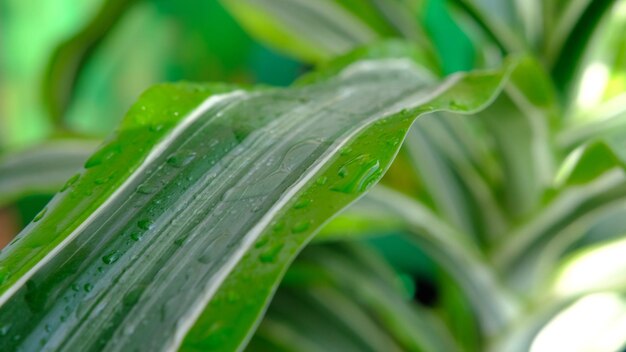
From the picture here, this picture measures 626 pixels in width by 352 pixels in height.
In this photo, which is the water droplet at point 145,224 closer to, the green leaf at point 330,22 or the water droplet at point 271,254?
the water droplet at point 271,254

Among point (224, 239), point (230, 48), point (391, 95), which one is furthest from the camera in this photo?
point (230, 48)

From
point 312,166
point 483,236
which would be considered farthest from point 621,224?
point 312,166

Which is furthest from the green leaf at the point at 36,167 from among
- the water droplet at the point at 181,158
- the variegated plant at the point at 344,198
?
the water droplet at the point at 181,158

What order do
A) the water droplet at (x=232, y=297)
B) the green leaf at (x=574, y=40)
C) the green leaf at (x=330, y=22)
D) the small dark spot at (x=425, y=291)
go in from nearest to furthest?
the water droplet at (x=232, y=297), the green leaf at (x=574, y=40), the green leaf at (x=330, y=22), the small dark spot at (x=425, y=291)

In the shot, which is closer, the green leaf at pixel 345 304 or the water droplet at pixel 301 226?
the water droplet at pixel 301 226

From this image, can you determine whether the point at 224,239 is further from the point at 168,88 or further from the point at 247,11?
the point at 247,11

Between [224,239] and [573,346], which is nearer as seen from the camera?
[224,239]

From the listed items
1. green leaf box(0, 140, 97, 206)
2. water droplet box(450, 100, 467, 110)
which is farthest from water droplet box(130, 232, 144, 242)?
green leaf box(0, 140, 97, 206)
